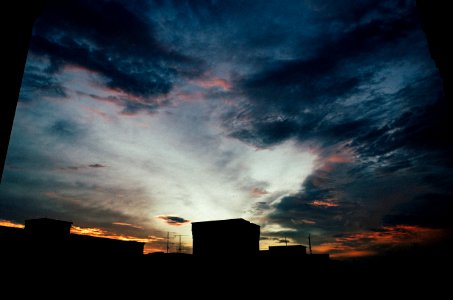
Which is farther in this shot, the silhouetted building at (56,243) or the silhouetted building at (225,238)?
the silhouetted building at (56,243)

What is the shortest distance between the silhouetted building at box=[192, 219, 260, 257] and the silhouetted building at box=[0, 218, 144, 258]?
31.8 feet

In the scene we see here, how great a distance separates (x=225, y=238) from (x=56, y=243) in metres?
13.8

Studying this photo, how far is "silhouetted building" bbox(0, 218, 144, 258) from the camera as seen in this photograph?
20234 mm

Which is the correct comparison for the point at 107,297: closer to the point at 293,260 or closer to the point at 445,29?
the point at 293,260

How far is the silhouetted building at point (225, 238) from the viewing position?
20.1 m

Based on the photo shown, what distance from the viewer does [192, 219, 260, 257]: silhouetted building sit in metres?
20.1

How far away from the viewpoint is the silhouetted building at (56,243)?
66.4 feet

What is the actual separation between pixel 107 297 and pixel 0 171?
22.5 meters

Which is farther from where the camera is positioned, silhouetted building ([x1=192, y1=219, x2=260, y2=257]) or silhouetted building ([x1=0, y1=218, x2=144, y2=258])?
silhouetted building ([x1=0, y1=218, x2=144, y2=258])

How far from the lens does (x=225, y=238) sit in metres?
20.2

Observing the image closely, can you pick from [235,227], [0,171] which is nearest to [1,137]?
[0,171]

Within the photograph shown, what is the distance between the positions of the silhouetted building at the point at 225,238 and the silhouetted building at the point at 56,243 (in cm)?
969

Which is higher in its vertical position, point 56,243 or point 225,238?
point 225,238

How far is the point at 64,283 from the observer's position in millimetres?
20219
